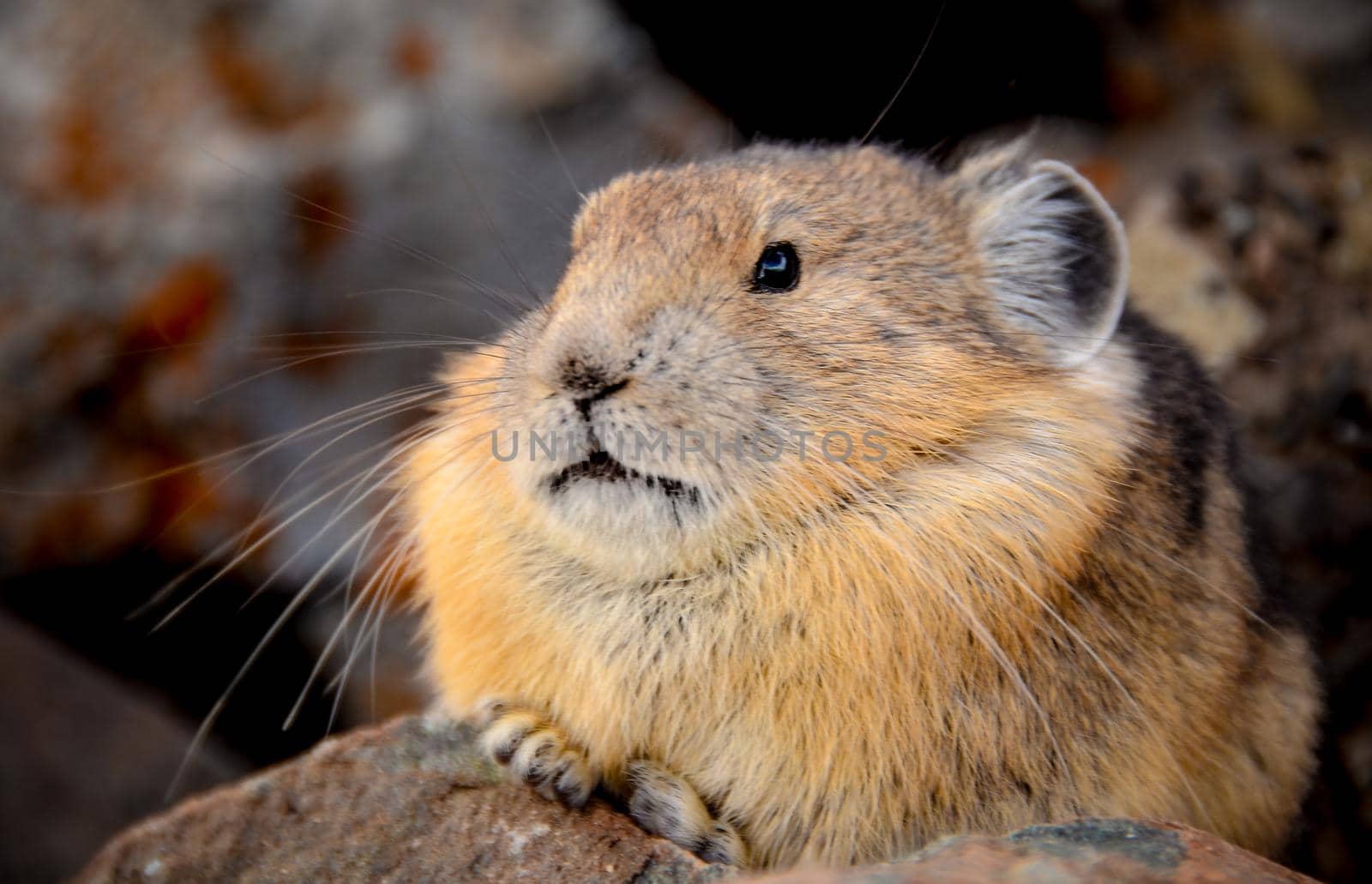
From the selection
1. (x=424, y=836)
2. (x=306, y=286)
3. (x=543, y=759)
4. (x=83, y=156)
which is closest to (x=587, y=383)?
(x=543, y=759)

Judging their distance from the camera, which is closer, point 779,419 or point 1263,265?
point 779,419

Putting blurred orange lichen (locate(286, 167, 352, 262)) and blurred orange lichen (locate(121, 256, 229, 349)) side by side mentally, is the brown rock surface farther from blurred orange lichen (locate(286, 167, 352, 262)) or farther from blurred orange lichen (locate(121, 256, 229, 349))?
blurred orange lichen (locate(286, 167, 352, 262))

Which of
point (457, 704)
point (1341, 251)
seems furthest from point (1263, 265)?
point (457, 704)

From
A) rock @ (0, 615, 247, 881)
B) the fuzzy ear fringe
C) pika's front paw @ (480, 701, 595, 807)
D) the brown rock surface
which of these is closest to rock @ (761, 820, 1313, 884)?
the brown rock surface

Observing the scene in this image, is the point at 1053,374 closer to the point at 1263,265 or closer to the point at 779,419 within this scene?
the point at 779,419

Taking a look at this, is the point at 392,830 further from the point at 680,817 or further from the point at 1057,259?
the point at 1057,259
